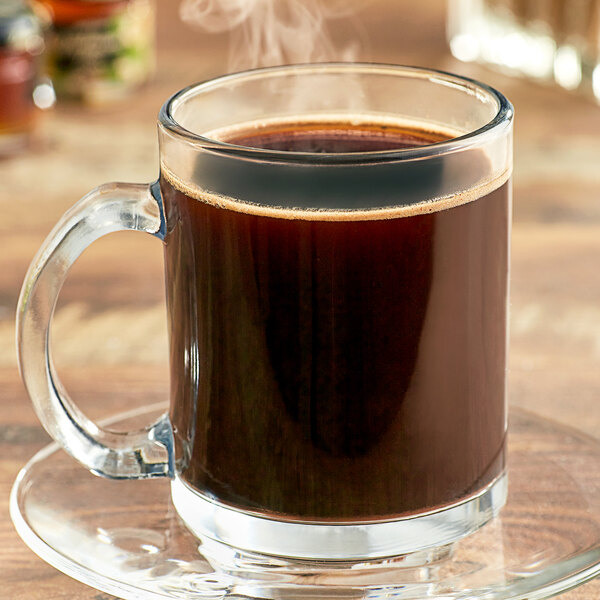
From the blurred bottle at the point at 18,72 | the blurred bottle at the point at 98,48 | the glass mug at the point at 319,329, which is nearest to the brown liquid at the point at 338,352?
the glass mug at the point at 319,329

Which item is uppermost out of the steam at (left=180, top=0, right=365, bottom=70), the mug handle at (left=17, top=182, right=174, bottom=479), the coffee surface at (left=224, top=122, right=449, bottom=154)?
the coffee surface at (left=224, top=122, right=449, bottom=154)

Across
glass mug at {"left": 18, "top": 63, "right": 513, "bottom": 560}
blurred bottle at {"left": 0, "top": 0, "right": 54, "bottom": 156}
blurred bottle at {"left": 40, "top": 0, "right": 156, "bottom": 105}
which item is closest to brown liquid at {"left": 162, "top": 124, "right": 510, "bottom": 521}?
glass mug at {"left": 18, "top": 63, "right": 513, "bottom": 560}

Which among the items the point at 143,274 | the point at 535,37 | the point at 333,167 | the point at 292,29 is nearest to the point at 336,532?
the point at 333,167

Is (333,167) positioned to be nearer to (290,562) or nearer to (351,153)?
(351,153)

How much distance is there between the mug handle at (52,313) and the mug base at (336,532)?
0.04 m

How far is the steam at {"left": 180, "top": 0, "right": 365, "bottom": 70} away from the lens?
1.63m

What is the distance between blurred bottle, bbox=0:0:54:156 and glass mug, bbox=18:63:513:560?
0.73 meters

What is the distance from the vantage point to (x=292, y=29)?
1834 millimetres

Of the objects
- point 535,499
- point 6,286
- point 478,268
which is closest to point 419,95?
point 478,268

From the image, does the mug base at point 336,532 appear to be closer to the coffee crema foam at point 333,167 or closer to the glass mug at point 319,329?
the glass mug at point 319,329

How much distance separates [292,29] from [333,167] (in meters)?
1.44

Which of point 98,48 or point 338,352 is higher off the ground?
point 338,352

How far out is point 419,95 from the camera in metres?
0.58

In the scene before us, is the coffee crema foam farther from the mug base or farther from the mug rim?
Result: the mug base
